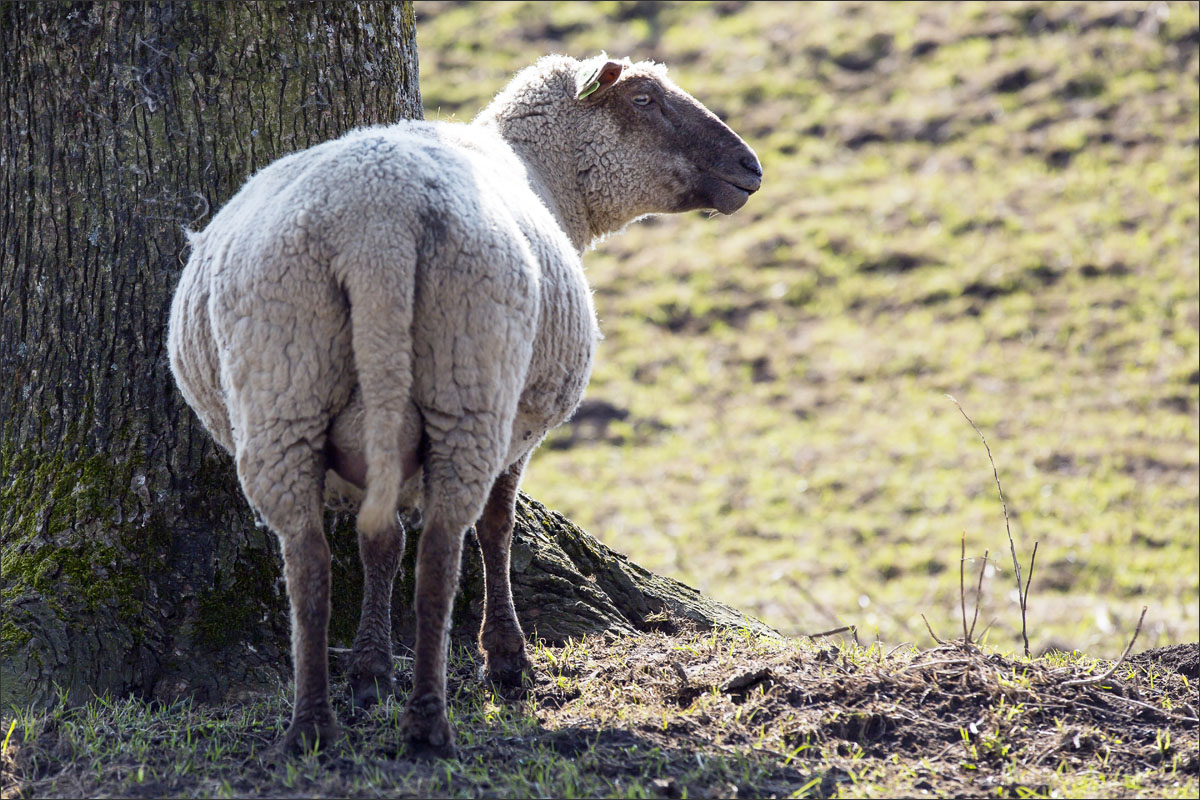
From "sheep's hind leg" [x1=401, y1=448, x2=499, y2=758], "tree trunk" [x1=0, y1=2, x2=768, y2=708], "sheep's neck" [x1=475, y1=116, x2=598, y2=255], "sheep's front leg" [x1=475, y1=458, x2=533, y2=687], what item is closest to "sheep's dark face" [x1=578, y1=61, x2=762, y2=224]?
"sheep's neck" [x1=475, y1=116, x2=598, y2=255]

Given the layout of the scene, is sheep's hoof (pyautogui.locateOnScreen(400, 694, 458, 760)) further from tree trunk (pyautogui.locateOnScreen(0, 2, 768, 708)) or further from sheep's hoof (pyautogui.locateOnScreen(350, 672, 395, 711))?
tree trunk (pyautogui.locateOnScreen(0, 2, 768, 708))

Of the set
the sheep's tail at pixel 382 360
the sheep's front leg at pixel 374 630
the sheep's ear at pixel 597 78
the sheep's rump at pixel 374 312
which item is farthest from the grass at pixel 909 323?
the sheep's tail at pixel 382 360

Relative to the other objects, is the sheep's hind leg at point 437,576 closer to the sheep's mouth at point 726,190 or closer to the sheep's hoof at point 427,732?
the sheep's hoof at point 427,732

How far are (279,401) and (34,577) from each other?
1.47m

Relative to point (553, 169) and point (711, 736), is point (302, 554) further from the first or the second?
point (553, 169)

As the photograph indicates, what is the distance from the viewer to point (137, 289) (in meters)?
4.47

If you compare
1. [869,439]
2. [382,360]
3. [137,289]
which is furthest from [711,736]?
[869,439]

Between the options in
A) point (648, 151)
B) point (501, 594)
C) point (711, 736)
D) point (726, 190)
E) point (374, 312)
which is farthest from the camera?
point (726, 190)

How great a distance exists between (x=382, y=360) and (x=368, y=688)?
1.28 metres

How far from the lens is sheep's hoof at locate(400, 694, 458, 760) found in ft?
11.5

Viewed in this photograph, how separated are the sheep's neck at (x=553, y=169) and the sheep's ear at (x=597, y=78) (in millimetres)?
238

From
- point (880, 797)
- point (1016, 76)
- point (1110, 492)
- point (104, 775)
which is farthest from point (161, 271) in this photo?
point (1016, 76)

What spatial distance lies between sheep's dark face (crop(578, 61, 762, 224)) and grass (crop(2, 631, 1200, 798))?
81.4 inches

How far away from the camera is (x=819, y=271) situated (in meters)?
13.5
